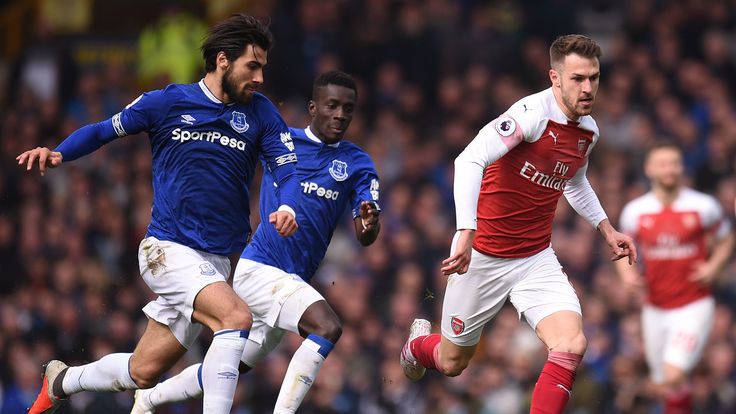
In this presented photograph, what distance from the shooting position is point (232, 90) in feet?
25.6

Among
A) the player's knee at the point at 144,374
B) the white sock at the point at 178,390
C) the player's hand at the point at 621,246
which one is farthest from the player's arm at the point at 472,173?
the white sock at the point at 178,390

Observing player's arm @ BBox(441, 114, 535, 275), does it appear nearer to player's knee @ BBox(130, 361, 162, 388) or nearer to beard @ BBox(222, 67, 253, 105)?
beard @ BBox(222, 67, 253, 105)

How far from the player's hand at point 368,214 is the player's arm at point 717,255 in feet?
12.5

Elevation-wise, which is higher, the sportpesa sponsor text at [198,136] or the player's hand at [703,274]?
the sportpesa sponsor text at [198,136]

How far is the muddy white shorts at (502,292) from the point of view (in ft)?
26.3

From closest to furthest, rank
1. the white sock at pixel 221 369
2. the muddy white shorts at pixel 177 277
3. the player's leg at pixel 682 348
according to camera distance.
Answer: the white sock at pixel 221 369, the muddy white shorts at pixel 177 277, the player's leg at pixel 682 348

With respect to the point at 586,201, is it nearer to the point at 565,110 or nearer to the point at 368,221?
the point at 565,110

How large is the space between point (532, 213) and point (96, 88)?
33.3ft

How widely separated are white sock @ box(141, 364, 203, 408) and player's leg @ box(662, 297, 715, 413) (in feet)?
13.4

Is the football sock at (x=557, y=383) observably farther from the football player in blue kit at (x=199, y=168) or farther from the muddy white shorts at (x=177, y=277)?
the muddy white shorts at (x=177, y=277)

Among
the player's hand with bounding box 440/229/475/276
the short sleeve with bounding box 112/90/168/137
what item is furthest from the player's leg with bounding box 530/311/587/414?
the short sleeve with bounding box 112/90/168/137

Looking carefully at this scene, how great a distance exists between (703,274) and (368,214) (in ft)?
12.9

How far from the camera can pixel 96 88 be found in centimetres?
1708

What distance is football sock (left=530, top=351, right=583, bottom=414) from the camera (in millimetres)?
7590
